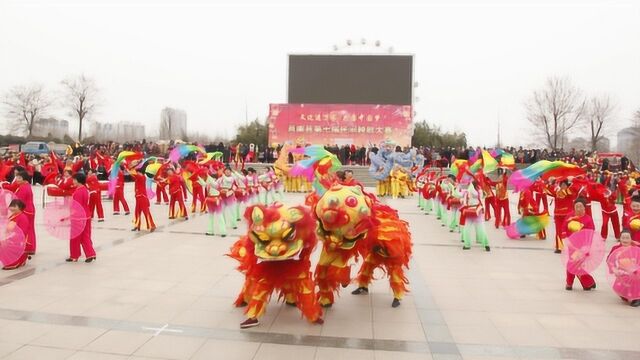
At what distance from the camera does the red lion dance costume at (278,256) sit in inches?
185

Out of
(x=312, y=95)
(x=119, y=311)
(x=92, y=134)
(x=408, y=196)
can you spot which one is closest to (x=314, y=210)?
(x=119, y=311)

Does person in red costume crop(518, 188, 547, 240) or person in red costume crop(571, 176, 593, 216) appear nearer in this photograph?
person in red costume crop(571, 176, 593, 216)

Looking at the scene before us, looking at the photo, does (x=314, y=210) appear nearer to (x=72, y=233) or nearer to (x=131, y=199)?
(x=72, y=233)

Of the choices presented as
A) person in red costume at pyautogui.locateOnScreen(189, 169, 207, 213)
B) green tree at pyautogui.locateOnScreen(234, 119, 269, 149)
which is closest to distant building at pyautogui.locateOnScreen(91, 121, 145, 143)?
green tree at pyautogui.locateOnScreen(234, 119, 269, 149)

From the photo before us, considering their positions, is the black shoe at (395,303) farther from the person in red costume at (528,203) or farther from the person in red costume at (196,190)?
the person in red costume at (196,190)

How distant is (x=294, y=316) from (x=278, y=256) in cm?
103

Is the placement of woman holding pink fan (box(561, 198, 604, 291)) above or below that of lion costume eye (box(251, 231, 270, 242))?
below

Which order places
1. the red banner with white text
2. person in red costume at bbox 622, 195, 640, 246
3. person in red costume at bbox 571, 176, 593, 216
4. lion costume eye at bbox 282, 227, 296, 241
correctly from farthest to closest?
the red banner with white text < person in red costume at bbox 571, 176, 593, 216 < person in red costume at bbox 622, 195, 640, 246 < lion costume eye at bbox 282, 227, 296, 241

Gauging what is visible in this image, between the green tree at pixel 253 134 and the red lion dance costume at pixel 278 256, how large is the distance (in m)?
31.6

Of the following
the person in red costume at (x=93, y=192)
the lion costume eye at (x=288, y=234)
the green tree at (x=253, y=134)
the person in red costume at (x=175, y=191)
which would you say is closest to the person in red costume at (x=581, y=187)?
the lion costume eye at (x=288, y=234)

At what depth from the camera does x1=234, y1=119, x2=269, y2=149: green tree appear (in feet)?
122

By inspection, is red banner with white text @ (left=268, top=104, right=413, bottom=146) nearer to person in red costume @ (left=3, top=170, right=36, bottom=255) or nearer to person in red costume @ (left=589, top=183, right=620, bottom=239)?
person in red costume @ (left=589, top=183, right=620, bottom=239)

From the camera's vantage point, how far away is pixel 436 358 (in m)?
4.31

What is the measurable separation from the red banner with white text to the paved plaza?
70.8 feet
